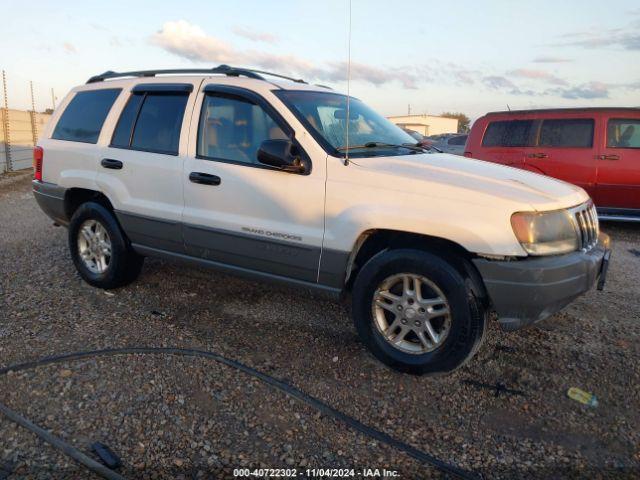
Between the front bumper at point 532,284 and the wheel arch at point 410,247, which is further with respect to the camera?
the wheel arch at point 410,247

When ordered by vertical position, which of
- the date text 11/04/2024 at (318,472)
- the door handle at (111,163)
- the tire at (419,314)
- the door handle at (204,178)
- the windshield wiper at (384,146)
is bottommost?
the date text 11/04/2024 at (318,472)

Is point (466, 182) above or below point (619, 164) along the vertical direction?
above

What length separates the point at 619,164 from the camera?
→ 7.78m

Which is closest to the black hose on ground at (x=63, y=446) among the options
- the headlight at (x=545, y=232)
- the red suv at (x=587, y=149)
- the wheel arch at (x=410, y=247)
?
the wheel arch at (x=410, y=247)

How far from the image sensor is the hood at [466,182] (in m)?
3.11

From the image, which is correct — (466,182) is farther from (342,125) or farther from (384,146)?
(342,125)

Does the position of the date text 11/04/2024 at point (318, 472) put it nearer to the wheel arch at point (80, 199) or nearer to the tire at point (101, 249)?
the tire at point (101, 249)

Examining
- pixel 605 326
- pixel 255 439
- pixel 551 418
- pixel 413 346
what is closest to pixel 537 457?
pixel 551 418

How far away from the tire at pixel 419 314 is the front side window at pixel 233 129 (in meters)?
1.21

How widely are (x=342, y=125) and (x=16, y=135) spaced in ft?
51.3

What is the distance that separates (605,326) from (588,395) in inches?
50.0

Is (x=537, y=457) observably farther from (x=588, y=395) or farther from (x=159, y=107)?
(x=159, y=107)

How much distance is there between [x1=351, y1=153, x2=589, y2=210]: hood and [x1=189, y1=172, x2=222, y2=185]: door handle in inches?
41.8

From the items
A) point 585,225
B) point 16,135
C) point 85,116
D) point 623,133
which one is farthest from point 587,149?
point 16,135
